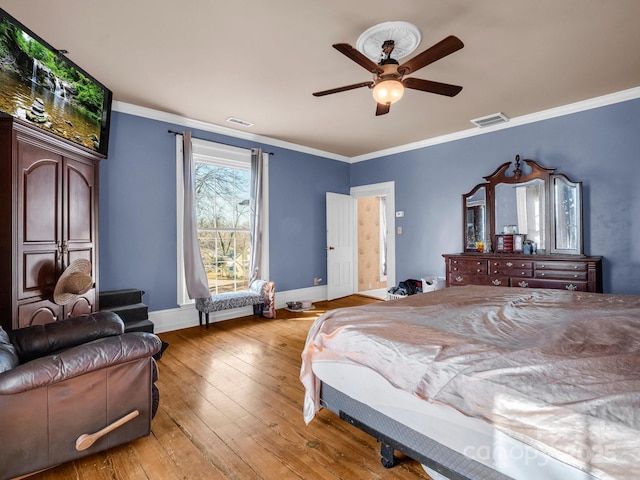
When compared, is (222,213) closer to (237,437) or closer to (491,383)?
(237,437)

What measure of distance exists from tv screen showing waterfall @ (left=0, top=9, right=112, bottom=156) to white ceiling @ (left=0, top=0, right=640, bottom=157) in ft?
0.44

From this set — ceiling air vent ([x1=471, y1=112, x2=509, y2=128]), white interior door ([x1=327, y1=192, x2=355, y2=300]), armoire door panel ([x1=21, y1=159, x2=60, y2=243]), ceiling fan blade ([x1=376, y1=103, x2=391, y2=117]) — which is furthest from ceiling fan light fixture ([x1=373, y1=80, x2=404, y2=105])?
white interior door ([x1=327, y1=192, x2=355, y2=300])

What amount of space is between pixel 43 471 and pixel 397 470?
5.98ft

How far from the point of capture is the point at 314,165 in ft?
18.9

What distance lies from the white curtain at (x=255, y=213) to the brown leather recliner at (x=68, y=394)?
2.82 meters

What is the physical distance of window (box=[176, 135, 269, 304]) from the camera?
4402 millimetres

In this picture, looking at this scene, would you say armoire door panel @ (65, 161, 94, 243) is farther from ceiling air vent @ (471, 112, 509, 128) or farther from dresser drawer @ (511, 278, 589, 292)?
dresser drawer @ (511, 278, 589, 292)

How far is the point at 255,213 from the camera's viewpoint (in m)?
4.77

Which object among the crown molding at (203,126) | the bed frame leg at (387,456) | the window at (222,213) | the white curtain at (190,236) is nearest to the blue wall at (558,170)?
the crown molding at (203,126)

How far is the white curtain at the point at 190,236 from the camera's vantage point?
4.10 meters

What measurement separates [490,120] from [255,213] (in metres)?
3.47

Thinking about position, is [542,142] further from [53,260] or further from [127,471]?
[53,260]

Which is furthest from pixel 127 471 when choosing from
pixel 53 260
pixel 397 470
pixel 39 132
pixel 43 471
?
pixel 39 132

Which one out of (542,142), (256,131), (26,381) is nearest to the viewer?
(26,381)
